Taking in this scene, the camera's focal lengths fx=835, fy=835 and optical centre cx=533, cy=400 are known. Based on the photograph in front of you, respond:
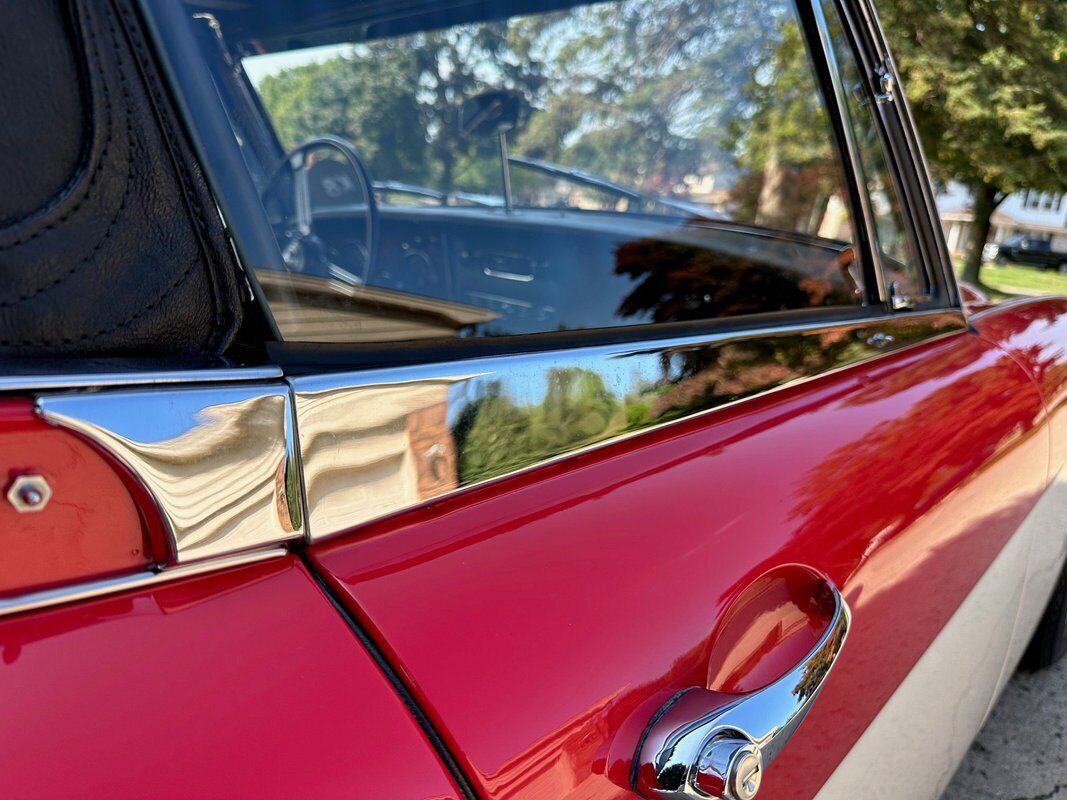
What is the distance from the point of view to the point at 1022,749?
2.38 meters

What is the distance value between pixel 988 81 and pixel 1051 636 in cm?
724

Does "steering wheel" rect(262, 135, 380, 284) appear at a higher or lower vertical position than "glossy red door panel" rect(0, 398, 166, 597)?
higher

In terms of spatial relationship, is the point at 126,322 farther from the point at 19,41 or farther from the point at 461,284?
the point at 461,284

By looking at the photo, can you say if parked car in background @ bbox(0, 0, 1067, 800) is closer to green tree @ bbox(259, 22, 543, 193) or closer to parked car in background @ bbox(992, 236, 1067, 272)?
green tree @ bbox(259, 22, 543, 193)

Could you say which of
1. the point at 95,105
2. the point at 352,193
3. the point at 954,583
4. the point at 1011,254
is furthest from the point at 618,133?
the point at 1011,254

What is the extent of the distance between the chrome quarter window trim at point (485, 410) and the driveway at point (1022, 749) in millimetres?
1729

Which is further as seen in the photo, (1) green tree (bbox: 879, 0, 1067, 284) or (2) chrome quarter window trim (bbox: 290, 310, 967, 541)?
(1) green tree (bbox: 879, 0, 1067, 284)

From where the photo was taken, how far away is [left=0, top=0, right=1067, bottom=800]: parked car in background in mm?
565

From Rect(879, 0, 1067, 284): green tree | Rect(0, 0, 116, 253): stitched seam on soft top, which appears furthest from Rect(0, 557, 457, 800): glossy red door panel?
Rect(879, 0, 1067, 284): green tree

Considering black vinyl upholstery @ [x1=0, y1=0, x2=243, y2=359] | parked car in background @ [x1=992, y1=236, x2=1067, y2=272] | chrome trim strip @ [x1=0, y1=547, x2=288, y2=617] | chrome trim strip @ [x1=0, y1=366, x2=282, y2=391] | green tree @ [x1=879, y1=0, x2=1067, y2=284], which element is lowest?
parked car in background @ [x1=992, y1=236, x2=1067, y2=272]

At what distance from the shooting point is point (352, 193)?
229cm

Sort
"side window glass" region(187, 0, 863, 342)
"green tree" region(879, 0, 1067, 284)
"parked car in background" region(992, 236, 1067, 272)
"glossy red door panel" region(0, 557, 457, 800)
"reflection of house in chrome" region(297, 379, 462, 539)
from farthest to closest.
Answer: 1. "parked car in background" region(992, 236, 1067, 272)
2. "green tree" region(879, 0, 1067, 284)
3. "side window glass" region(187, 0, 863, 342)
4. "reflection of house in chrome" region(297, 379, 462, 539)
5. "glossy red door panel" region(0, 557, 457, 800)

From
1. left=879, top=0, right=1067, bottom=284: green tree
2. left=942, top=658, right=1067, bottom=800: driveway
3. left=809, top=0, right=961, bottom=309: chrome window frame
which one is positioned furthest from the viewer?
left=879, top=0, right=1067, bottom=284: green tree

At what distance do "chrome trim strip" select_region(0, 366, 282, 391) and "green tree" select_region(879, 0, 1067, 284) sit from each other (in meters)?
6.16
